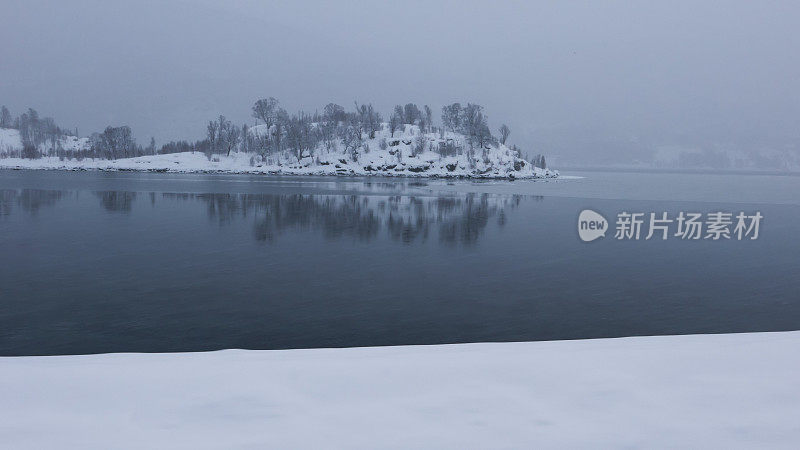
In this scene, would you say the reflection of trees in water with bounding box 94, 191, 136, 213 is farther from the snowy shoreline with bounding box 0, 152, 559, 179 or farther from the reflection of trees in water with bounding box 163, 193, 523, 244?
the snowy shoreline with bounding box 0, 152, 559, 179

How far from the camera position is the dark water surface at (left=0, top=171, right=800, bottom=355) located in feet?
37.3

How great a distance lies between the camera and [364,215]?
119 feet

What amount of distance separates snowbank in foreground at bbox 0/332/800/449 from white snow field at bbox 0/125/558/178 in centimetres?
12350

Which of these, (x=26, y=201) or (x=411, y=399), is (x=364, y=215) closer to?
(x=26, y=201)

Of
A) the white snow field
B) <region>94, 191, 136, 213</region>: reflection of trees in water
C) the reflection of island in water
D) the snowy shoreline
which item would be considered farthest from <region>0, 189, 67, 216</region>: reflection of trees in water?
the white snow field

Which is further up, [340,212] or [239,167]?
[239,167]

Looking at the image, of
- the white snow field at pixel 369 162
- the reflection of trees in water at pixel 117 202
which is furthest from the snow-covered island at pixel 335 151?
the reflection of trees in water at pixel 117 202

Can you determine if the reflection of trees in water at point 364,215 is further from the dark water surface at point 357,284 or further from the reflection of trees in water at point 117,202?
the reflection of trees in water at point 117,202

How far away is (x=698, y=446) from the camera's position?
439cm

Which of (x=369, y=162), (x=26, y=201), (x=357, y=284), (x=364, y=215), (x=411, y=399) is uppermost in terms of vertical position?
(x=369, y=162)

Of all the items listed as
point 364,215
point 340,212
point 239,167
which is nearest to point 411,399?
point 364,215

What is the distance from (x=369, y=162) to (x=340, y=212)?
114m

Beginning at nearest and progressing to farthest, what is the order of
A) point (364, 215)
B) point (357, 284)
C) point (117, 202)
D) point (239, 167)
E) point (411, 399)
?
point (411, 399)
point (357, 284)
point (364, 215)
point (117, 202)
point (239, 167)

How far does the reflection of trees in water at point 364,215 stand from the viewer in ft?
92.2
